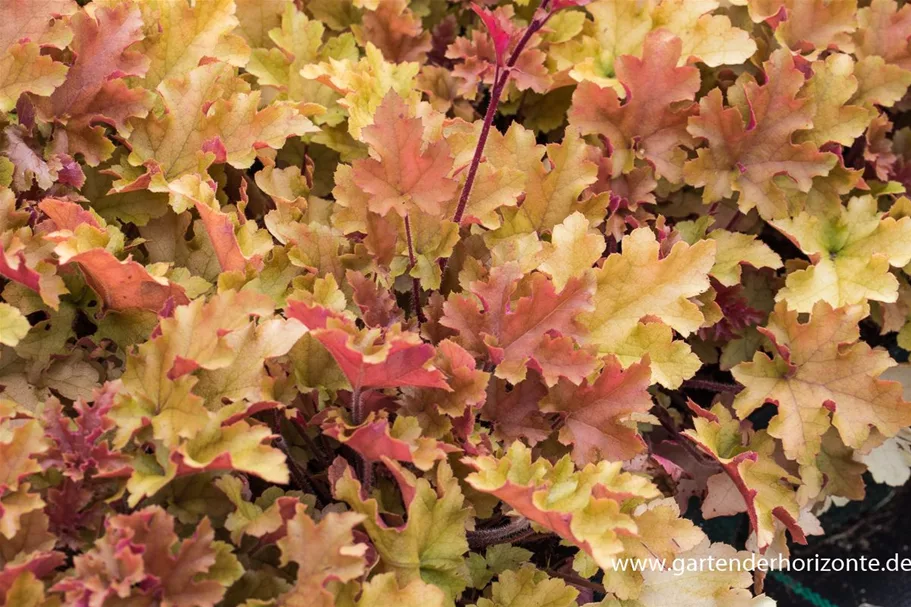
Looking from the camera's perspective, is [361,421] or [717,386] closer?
[361,421]

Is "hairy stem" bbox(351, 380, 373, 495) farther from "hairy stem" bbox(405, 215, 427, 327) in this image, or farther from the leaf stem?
the leaf stem

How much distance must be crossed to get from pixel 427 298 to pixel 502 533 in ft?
1.58

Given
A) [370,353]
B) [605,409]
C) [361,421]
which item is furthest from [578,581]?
[370,353]

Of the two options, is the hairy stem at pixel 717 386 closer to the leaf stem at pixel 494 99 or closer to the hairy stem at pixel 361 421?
the leaf stem at pixel 494 99

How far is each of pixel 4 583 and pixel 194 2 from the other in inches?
46.5

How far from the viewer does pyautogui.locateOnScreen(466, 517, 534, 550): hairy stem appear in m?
1.51

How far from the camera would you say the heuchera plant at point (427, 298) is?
1.24 metres

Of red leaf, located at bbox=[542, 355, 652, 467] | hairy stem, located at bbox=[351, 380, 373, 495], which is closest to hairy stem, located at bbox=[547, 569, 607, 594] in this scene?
red leaf, located at bbox=[542, 355, 652, 467]

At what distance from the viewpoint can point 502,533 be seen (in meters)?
1.52

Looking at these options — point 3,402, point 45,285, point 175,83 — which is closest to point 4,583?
point 3,402

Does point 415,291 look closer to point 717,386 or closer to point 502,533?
point 502,533

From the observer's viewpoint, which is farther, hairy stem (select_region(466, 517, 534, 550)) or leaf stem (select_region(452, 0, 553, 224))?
hairy stem (select_region(466, 517, 534, 550))

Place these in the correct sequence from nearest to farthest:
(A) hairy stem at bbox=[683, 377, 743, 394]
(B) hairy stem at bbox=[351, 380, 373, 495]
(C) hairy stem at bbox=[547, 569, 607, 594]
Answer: (B) hairy stem at bbox=[351, 380, 373, 495] < (C) hairy stem at bbox=[547, 569, 607, 594] < (A) hairy stem at bbox=[683, 377, 743, 394]

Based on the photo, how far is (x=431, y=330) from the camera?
1.53 meters
